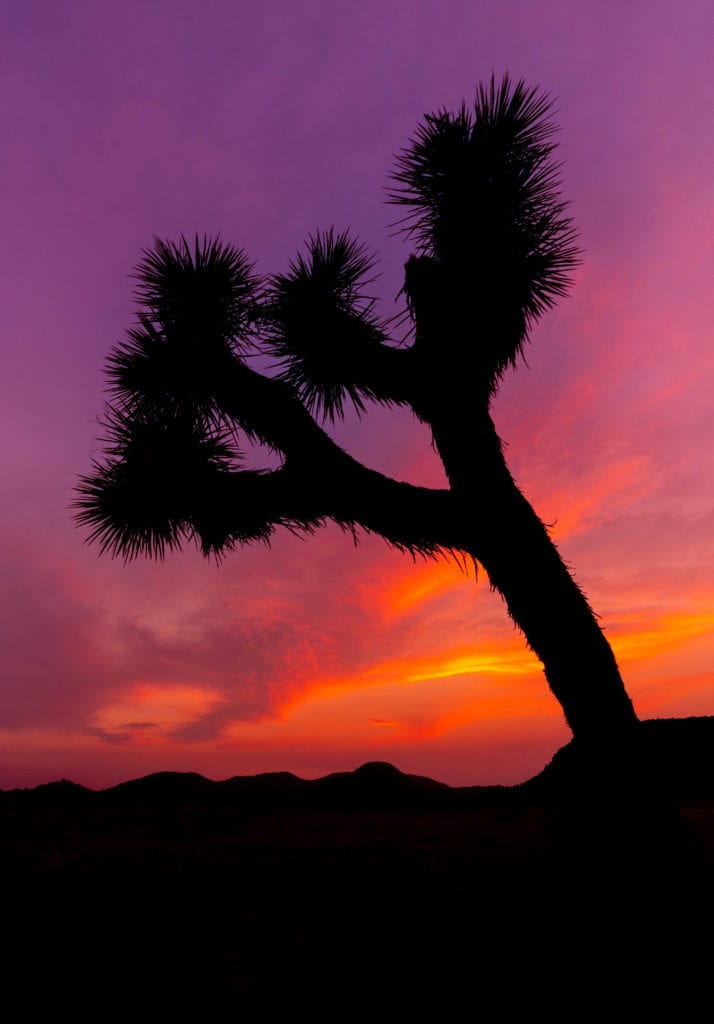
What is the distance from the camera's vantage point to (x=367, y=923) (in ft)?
13.5

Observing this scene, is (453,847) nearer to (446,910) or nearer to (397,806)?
(446,910)

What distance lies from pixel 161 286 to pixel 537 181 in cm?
438

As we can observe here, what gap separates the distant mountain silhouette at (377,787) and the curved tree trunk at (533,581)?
7.56m

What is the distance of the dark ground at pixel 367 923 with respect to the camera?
Answer: 3117 millimetres

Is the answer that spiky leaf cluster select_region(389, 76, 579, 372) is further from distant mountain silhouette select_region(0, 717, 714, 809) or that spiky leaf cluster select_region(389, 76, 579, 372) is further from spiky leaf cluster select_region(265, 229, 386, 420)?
distant mountain silhouette select_region(0, 717, 714, 809)

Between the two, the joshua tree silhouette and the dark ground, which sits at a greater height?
the joshua tree silhouette

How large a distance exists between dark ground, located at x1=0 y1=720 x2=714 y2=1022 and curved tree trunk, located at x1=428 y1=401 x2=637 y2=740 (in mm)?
690

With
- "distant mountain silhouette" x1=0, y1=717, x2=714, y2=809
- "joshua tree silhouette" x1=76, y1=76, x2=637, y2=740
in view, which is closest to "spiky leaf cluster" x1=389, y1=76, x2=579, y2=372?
"joshua tree silhouette" x1=76, y1=76, x2=637, y2=740

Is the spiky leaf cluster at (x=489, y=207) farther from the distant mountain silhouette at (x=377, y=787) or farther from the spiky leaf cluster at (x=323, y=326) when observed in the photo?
the distant mountain silhouette at (x=377, y=787)

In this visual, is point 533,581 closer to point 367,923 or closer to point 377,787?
point 367,923

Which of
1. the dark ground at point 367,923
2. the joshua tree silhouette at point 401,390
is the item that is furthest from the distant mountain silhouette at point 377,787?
the joshua tree silhouette at point 401,390

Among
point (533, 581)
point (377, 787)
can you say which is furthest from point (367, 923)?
point (377, 787)

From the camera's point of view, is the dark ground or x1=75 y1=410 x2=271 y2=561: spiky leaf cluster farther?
x1=75 y1=410 x2=271 y2=561: spiky leaf cluster

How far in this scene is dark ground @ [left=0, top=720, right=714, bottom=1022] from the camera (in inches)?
123
